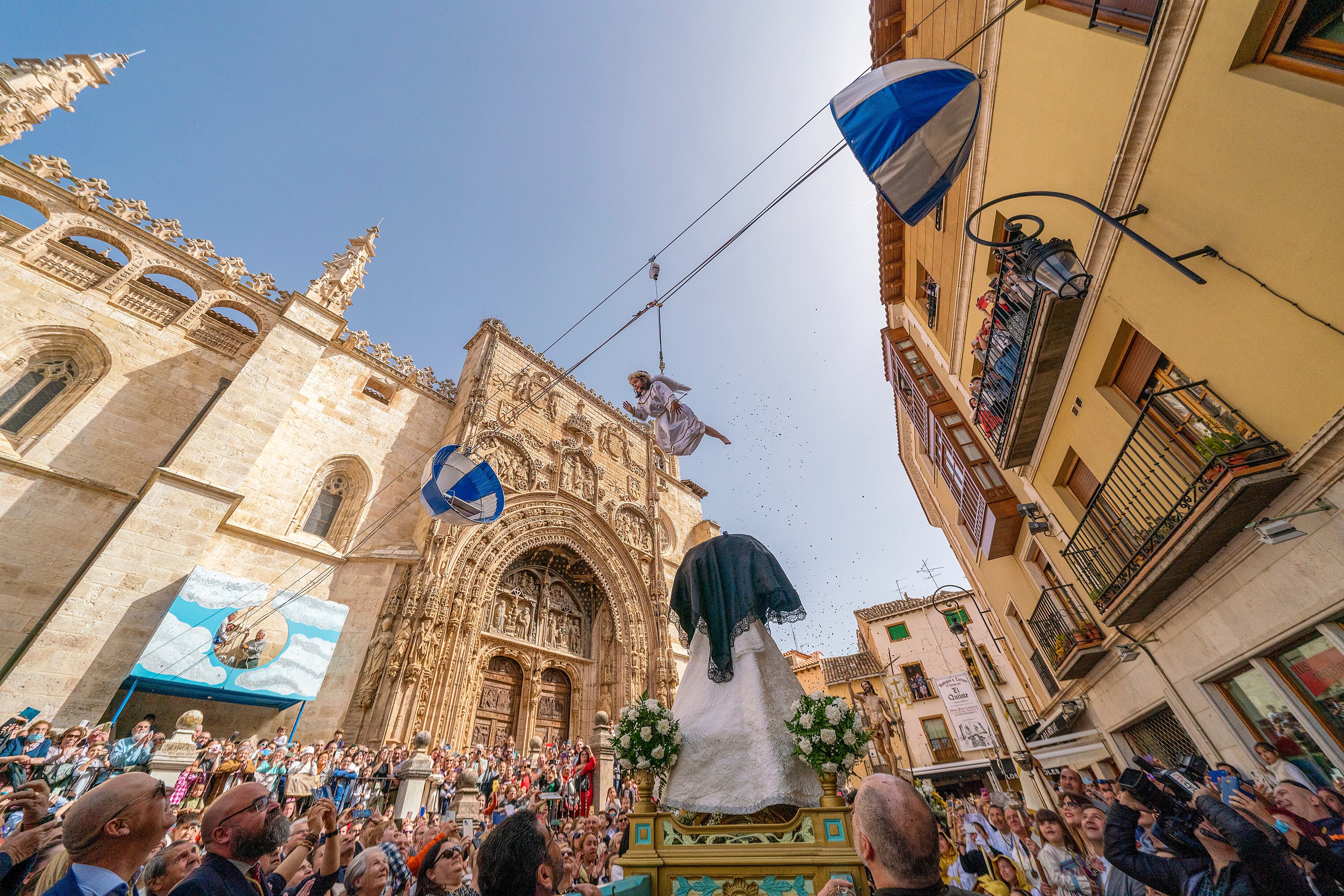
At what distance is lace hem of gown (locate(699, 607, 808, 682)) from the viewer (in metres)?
3.64

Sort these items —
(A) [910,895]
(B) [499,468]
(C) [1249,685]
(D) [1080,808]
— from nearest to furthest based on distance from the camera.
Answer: (A) [910,895], (D) [1080,808], (C) [1249,685], (B) [499,468]

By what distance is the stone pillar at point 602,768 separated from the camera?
417 inches

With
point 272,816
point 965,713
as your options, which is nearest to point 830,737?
point 272,816

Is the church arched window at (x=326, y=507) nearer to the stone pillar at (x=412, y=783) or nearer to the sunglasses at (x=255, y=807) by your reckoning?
the stone pillar at (x=412, y=783)

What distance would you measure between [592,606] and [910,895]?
17896mm

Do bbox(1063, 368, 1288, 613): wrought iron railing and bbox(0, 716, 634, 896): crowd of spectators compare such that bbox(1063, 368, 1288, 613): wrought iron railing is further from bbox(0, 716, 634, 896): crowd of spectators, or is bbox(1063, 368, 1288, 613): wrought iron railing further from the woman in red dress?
the woman in red dress

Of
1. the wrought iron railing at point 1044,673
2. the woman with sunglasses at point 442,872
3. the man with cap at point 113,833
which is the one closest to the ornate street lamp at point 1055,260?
the woman with sunglasses at point 442,872

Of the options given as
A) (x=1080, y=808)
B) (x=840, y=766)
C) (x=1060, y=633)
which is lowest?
(x=1080, y=808)

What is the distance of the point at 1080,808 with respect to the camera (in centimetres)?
336

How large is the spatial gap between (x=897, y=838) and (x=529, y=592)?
16725 mm

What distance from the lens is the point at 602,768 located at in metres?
10.8

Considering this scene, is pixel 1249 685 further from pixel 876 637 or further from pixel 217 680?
pixel 876 637

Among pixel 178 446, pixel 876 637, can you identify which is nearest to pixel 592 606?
pixel 178 446

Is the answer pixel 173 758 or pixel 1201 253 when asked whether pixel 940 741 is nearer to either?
pixel 1201 253
